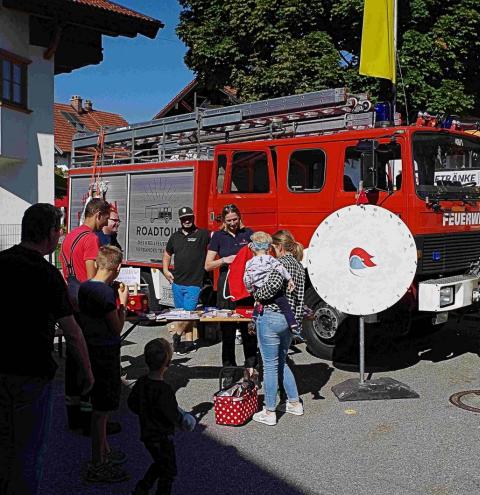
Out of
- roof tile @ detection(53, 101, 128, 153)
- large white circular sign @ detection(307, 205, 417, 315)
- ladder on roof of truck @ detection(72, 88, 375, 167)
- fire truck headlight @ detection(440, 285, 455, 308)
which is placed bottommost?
fire truck headlight @ detection(440, 285, 455, 308)

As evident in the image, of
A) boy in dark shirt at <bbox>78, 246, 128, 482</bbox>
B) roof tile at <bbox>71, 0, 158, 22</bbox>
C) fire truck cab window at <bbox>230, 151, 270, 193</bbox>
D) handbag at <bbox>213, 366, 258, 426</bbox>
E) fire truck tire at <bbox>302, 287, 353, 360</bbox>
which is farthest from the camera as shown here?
roof tile at <bbox>71, 0, 158, 22</bbox>

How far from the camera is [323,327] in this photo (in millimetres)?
7570

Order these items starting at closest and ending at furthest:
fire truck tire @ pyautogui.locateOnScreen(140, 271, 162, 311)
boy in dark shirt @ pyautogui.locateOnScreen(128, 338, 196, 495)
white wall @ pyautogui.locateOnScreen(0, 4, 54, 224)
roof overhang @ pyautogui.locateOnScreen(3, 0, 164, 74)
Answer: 1. boy in dark shirt @ pyautogui.locateOnScreen(128, 338, 196, 495)
2. fire truck tire @ pyautogui.locateOnScreen(140, 271, 162, 311)
3. white wall @ pyautogui.locateOnScreen(0, 4, 54, 224)
4. roof overhang @ pyautogui.locateOnScreen(3, 0, 164, 74)

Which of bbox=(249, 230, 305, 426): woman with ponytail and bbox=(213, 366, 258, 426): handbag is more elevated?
bbox=(249, 230, 305, 426): woman with ponytail

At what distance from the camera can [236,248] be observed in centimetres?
694

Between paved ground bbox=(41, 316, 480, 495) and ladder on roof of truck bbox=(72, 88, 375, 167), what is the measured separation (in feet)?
10.3

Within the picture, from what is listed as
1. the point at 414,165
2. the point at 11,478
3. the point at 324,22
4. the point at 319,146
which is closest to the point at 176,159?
the point at 319,146

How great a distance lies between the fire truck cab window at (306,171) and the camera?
25.1 feet

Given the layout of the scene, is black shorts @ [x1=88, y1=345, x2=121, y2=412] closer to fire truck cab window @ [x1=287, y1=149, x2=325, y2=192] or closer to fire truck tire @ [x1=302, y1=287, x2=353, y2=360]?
fire truck tire @ [x1=302, y1=287, x2=353, y2=360]

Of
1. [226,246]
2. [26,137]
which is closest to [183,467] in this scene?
[226,246]

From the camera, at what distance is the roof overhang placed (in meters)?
14.8

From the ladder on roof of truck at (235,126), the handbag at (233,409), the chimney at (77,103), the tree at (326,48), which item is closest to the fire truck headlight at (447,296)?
the ladder on roof of truck at (235,126)

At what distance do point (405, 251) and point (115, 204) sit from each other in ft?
18.5

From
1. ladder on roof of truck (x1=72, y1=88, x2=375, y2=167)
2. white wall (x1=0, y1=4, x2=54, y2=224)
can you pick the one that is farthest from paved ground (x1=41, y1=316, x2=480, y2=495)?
white wall (x1=0, y1=4, x2=54, y2=224)
